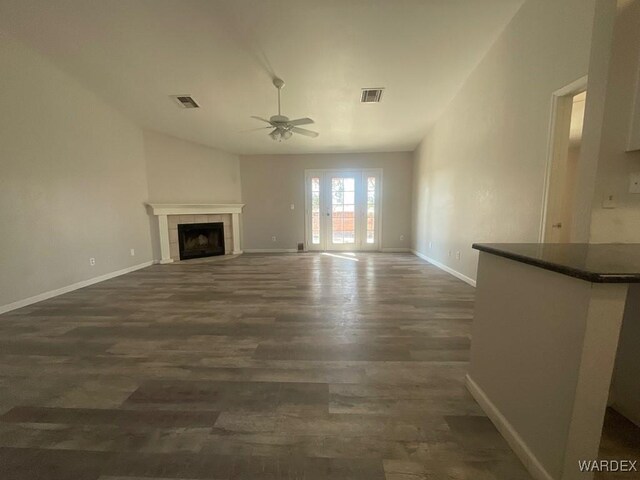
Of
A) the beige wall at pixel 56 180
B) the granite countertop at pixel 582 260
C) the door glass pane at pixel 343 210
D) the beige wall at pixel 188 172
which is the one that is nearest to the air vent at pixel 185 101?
the beige wall at pixel 56 180

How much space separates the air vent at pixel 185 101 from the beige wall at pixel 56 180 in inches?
50.8

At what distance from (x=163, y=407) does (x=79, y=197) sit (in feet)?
12.6

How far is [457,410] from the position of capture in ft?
4.50

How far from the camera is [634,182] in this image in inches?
58.7

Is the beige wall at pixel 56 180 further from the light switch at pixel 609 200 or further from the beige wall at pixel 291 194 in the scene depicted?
the light switch at pixel 609 200

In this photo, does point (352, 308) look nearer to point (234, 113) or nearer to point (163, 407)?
point (163, 407)

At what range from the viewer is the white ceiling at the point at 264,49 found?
2.49 metres

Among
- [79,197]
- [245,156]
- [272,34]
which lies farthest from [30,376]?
[245,156]

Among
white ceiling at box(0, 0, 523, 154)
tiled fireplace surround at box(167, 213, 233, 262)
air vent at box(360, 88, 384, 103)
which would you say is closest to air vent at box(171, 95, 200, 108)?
white ceiling at box(0, 0, 523, 154)

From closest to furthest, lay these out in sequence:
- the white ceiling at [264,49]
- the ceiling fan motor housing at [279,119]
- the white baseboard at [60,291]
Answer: the white ceiling at [264,49]
the white baseboard at [60,291]
the ceiling fan motor housing at [279,119]

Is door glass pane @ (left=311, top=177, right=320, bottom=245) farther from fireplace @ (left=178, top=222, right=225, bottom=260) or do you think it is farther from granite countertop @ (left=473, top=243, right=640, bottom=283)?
granite countertop @ (left=473, top=243, right=640, bottom=283)

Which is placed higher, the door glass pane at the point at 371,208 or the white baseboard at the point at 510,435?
the door glass pane at the point at 371,208

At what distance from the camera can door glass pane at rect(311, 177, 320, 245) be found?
6702 mm

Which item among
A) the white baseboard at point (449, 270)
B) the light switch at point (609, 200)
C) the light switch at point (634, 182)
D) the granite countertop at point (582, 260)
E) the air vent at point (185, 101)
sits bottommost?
the white baseboard at point (449, 270)
